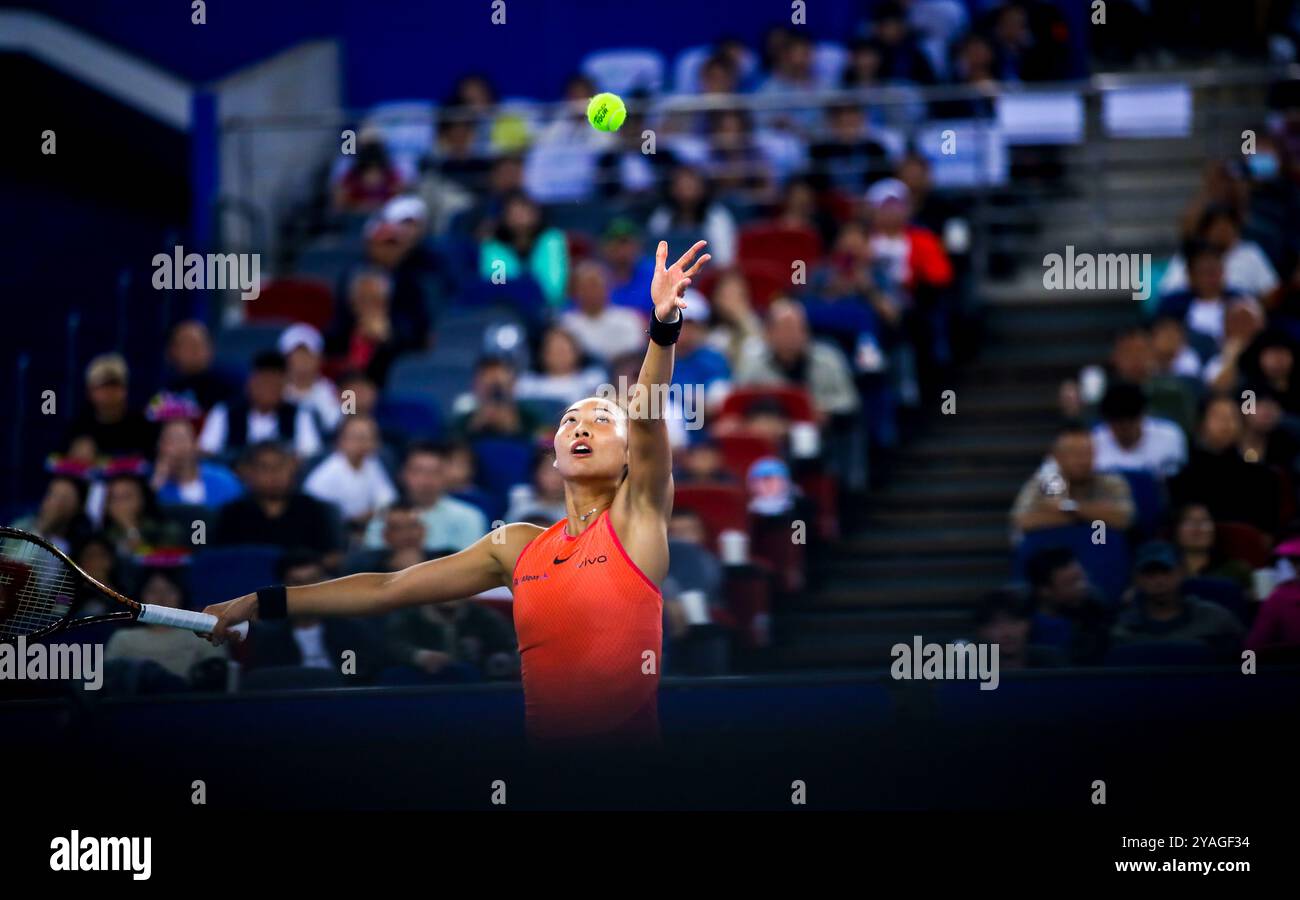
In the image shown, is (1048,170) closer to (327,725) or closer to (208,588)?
(208,588)

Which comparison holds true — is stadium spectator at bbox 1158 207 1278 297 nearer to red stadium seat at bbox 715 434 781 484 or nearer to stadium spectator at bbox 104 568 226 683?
red stadium seat at bbox 715 434 781 484

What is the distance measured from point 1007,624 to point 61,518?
15.3 feet

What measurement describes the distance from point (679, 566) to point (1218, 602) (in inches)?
94.2

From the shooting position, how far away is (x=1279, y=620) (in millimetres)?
7453

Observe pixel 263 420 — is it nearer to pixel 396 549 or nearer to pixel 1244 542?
pixel 396 549

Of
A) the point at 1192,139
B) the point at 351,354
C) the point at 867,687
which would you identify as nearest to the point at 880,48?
the point at 1192,139

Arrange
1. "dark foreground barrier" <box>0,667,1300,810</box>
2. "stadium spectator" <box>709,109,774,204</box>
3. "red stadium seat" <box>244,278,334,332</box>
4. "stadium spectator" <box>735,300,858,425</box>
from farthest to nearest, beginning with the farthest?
"stadium spectator" <box>709,109,774,204</box>
"red stadium seat" <box>244,278,334,332</box>
"stadium spectator" <box>735,300,858,425</box>
"dark foreground barrier" <box>0,667,1300,810</box>

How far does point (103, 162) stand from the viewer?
47.7 feet

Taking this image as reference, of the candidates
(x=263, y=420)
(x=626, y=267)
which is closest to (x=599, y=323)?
(x=626, y=267)

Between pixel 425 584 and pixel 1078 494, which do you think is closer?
pixel 425 584

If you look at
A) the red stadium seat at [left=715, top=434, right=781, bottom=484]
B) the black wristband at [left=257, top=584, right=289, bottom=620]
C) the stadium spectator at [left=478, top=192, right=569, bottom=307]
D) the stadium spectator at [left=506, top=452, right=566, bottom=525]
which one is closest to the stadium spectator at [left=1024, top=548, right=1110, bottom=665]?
the red stadium seat at [left=715, top=434, right=781, bottom=484]

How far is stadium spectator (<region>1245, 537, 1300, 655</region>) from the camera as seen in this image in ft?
24.2

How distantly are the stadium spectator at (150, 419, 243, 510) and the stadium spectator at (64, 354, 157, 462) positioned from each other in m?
0.48

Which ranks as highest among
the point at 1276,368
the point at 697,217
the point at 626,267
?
the point at 697,217
